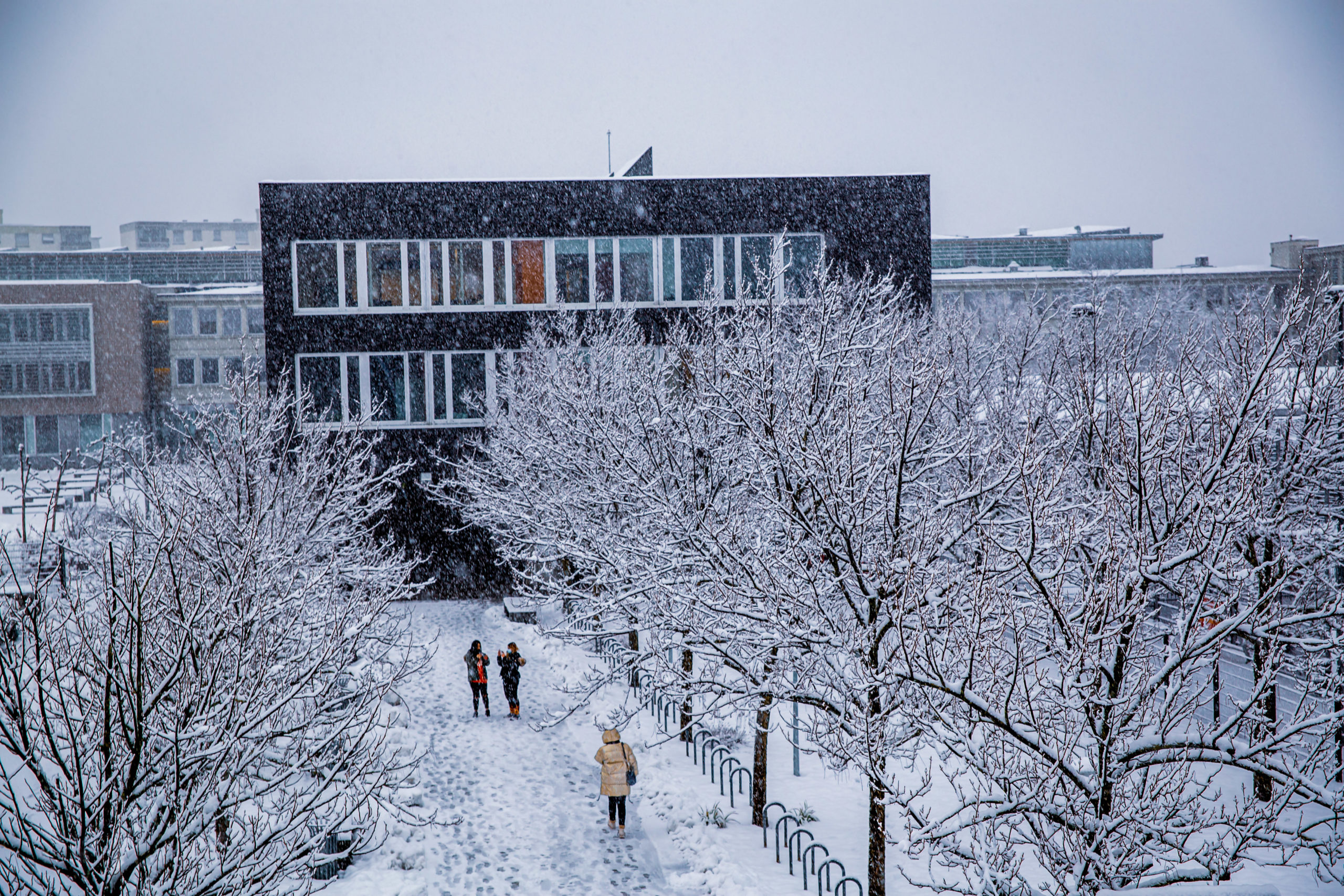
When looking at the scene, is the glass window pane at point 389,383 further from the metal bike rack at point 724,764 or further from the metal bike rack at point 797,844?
the metal bike rack at point 797,844

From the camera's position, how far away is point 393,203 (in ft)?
85.7

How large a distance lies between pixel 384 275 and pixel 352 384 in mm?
3176

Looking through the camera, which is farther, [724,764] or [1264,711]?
[724,764]

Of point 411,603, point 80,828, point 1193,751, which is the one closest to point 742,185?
point 411,603

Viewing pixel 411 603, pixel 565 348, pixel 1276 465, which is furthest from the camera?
pixel 411 603

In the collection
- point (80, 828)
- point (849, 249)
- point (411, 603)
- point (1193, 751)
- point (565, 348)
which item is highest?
point (849, 249)

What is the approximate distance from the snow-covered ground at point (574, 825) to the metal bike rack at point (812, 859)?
20cm

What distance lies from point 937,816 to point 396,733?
8146 millimetres

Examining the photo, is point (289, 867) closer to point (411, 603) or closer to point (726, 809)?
point (726, 809)

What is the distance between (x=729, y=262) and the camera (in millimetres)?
26812

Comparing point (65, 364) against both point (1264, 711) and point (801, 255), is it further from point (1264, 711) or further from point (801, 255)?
point (1264, 711)

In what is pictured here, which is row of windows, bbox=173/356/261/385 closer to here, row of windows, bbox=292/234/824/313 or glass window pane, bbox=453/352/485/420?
row of windows, bbox=292/234/824/313

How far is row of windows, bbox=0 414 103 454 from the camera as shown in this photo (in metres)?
56.1

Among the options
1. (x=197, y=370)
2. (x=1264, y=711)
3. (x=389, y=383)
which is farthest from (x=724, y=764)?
(x=197, y=370)
